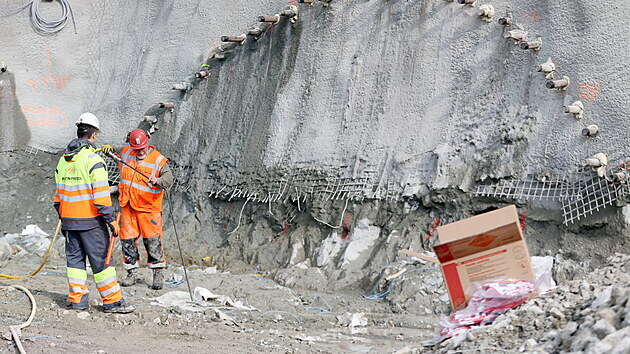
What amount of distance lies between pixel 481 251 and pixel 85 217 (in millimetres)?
3815

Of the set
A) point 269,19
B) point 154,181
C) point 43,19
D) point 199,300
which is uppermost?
point 43,19

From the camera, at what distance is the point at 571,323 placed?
3660mm

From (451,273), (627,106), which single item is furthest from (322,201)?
(451,273)

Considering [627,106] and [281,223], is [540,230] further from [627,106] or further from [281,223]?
[281,223]

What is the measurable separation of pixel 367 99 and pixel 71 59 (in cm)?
698

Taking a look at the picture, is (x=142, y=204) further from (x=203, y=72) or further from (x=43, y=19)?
(x=43, y=19)

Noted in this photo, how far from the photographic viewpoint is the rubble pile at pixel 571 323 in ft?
11.0

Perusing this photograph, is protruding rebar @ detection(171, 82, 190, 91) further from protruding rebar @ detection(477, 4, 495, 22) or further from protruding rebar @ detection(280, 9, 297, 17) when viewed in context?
protruding rebar @ detection(477, 4, 495, 22)

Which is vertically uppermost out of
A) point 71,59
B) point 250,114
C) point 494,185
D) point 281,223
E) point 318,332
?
point 71,59

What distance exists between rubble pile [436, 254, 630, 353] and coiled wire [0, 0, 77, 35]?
1168 centimetres

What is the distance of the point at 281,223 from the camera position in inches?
383

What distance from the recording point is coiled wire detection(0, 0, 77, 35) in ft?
44.7

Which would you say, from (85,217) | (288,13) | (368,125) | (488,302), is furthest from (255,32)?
(488,302)

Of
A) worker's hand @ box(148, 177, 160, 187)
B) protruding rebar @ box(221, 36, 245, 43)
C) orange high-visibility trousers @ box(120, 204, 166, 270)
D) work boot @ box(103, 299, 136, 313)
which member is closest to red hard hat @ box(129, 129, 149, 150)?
worker's hand @ box(148, 177, 160, 187)
